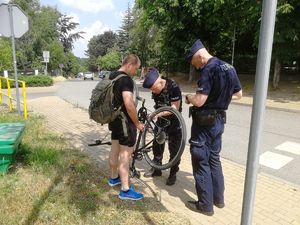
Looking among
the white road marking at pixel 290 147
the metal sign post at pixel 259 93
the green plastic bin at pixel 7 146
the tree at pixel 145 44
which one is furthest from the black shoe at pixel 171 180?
the tree at pixel 145 44

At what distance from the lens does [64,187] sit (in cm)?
413

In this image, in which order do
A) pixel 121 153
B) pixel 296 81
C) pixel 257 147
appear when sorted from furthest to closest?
pixel 296 81 < pixel 121 153 < pixel 257 147

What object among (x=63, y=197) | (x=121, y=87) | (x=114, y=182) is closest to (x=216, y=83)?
(x=121, y=87)

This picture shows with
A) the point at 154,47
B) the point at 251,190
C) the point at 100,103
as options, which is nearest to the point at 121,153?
the point at 100,103

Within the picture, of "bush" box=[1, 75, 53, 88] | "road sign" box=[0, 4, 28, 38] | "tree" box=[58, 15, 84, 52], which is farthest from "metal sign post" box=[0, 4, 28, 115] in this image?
"tree" box=[58, 15, 84, 52]

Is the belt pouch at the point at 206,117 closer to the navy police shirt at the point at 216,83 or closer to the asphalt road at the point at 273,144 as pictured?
the navy police shirt at the point at 216,83

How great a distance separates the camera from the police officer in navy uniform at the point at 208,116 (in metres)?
3.30

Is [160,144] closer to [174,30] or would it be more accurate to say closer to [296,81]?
[296,81]

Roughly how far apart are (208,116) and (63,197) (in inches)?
80.2

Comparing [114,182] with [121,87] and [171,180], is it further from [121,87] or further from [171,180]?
[121,87]

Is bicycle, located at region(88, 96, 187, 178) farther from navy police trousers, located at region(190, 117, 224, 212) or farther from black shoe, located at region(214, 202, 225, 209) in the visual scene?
black shoe, located at region(214, 202, 225, 209)

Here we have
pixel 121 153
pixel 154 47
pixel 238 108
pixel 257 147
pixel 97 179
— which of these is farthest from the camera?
pixel 154 47

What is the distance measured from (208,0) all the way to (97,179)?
15.1 meters

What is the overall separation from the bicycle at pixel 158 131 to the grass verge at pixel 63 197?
0.57 m
